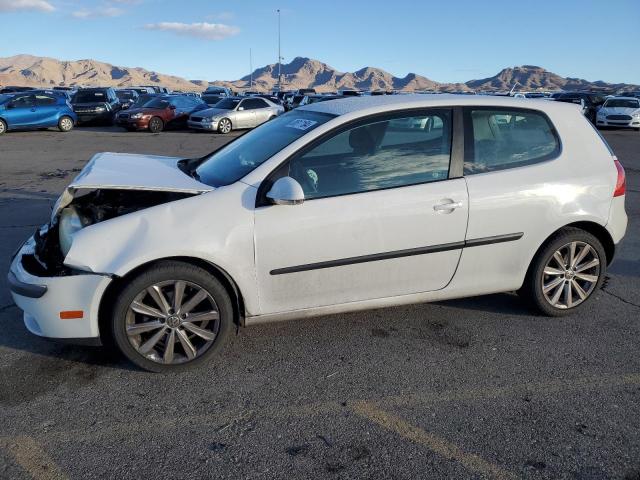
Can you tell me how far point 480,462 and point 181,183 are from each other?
7.87ft

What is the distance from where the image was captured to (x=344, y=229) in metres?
3.41

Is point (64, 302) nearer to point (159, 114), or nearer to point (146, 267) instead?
point (146, 267)

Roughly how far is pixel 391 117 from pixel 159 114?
774 inches

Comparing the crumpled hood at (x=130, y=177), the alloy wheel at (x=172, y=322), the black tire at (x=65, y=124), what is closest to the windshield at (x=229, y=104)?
the black tire at (x=65, y=124)

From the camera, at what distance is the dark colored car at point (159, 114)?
69.8 ft

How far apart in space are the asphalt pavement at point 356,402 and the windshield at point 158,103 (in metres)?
19.2

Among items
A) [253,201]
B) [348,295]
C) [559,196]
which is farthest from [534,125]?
[253,201]

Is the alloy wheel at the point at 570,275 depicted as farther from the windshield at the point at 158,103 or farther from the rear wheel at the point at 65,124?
the rear wheel at the point at 65,124

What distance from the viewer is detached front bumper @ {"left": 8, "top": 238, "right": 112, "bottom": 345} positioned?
10.2 ft

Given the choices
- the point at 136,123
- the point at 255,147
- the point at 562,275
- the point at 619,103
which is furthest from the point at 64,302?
the point at 619,103

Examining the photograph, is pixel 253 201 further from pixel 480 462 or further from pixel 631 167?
pixel 631 167

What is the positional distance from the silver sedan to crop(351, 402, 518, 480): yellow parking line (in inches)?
765

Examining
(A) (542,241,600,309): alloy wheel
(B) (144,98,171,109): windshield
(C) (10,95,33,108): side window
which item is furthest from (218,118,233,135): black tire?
(A) (542,241,600,309): alloy wheel

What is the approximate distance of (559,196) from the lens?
392cm
